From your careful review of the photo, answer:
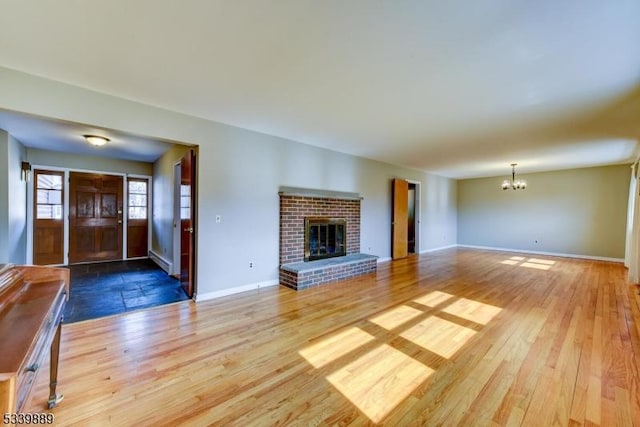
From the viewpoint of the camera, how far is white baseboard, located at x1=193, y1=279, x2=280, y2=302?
3576 mm

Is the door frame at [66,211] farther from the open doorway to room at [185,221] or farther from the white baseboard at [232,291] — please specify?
the white baseboard at [232,291]

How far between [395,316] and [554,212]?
7249 millimetres

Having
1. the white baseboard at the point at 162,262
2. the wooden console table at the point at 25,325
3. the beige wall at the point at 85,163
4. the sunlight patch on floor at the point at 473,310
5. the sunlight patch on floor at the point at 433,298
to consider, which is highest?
the beige wall at the point at 85,163

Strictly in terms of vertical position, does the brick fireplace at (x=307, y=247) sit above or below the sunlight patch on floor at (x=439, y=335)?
above

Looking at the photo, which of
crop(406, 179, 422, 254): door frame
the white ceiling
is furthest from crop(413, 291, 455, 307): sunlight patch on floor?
crop(406, 179, 422, 254): door frame

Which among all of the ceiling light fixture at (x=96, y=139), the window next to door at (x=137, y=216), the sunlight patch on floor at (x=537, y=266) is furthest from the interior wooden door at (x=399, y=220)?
the window next to door at (x=137, y=216)

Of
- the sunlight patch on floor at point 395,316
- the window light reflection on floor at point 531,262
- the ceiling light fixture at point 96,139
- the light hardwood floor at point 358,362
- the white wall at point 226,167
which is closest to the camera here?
the light hardwood floor at point 358,362

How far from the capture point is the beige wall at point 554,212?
6633 mm

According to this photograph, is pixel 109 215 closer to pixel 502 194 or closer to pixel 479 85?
pixel 479 85

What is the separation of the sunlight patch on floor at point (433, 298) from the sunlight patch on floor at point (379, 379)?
1.43 meters

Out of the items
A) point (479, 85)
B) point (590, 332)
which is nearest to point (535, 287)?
point (590, 332)

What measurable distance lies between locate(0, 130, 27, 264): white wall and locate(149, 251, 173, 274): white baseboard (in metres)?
2.03

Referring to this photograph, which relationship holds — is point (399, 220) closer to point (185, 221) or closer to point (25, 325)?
point (185, 221)

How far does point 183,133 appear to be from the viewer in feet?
11.1
